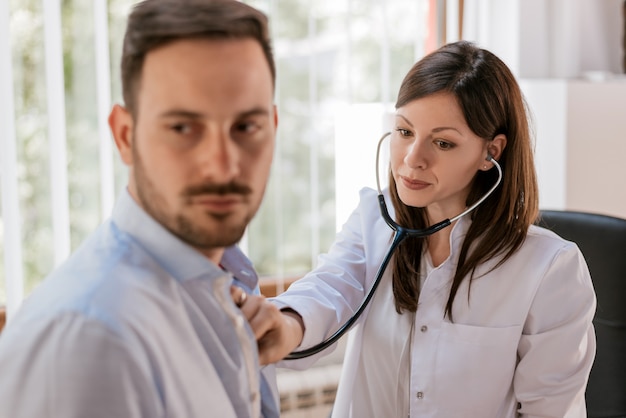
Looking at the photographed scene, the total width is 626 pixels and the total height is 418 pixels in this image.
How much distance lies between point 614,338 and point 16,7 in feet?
5.18

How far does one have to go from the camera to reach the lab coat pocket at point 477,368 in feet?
4.37

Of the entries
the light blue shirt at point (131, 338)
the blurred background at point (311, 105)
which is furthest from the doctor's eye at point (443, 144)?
the blurred background at point (311, 105)

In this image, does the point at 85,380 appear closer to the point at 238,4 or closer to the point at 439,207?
the point at 238,4

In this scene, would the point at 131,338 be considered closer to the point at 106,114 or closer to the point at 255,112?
the point at 255,112

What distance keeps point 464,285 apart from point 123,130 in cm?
87

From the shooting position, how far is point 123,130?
2.13ft

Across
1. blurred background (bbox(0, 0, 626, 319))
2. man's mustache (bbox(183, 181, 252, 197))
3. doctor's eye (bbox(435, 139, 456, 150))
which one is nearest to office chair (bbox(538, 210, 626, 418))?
doctor's eye (bbox(435, 139, 456, 150))

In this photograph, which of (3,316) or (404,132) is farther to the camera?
(3,316)

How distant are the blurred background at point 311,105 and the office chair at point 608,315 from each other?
69 cm

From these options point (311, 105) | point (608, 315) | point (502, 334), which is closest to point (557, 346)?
point (502, 334)

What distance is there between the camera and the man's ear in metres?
0.64

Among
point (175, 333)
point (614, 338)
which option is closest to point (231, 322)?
point (175, 333)

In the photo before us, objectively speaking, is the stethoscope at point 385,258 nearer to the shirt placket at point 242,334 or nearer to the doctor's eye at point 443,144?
the doctor's eye at point 443,144

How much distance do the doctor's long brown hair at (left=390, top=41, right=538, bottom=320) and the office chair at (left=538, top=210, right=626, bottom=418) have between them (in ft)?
0.86
